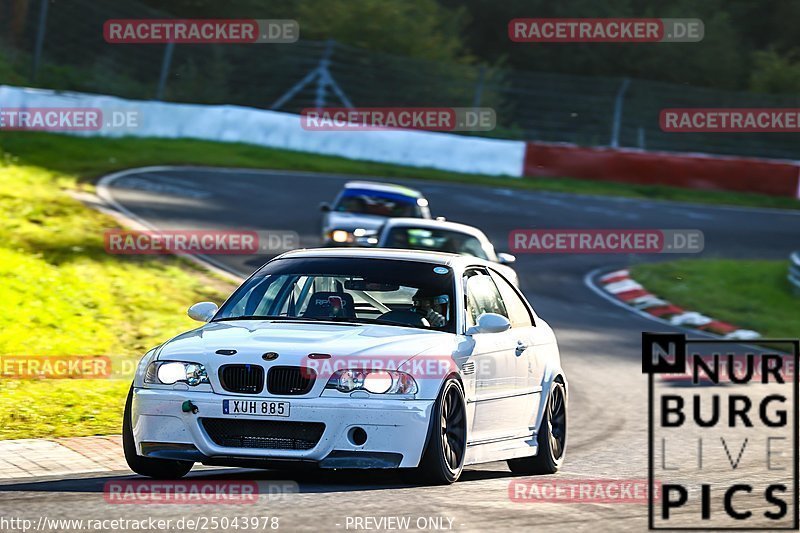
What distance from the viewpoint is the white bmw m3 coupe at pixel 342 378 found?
759cm

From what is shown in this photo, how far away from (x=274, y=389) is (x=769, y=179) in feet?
101

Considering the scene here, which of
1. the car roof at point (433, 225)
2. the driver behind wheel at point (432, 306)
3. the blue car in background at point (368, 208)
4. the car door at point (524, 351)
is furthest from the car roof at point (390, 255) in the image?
the blue car in background at point (368, 208)

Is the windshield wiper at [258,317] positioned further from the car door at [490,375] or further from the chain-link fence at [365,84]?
the chain-link fence at [365,84]

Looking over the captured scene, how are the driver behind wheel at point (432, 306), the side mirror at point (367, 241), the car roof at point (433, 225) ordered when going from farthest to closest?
the side mirror at point (367, 241) → the car roof at point (433, 225) → the driver behind wheel at point (432, 306)

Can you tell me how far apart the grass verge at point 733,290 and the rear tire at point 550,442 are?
34.3ft

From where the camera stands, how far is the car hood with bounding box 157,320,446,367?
7727 mm

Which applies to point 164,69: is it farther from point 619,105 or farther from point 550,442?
point 550,442

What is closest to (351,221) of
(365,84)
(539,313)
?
(539,313)

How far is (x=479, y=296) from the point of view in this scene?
30.2ft

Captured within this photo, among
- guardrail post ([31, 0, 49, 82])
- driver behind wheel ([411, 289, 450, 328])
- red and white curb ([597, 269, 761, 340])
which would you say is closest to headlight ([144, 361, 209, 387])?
driver behind wheel ([411, 289, 450, 328])

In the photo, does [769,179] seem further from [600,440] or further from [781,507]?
[781,507]

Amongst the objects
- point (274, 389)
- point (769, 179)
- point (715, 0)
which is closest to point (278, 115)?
point (769, 179)

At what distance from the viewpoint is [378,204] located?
72.6 ft

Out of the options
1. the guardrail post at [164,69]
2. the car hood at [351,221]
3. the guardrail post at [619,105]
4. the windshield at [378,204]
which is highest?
the guardrail post at [164,69]
